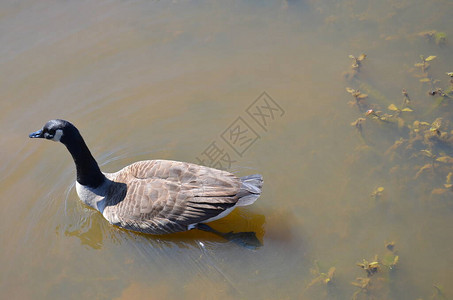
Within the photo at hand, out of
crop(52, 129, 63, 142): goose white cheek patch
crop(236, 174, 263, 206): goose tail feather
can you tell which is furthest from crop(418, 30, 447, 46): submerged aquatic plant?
crop(52, 129, 63, 142): goose white cheek patch

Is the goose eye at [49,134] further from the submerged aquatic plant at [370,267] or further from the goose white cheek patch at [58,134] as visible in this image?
the submerged aquatic plant at [370,267]

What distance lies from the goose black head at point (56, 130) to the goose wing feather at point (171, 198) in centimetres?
110

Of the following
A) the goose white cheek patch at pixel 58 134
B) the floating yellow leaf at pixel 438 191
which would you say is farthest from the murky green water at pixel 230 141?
the goose white cheek patch at pixel 58 134

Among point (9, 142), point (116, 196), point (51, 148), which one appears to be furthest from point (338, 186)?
point (9, 142)

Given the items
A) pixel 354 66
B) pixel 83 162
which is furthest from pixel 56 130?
pixel 354 66

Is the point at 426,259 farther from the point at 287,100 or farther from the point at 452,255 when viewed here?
the point at 287,100

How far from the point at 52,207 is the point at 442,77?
A: 7100 mm

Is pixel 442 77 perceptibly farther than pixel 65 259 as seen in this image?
Yes

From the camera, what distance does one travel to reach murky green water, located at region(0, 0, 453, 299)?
646cm

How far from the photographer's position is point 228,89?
28.0ft

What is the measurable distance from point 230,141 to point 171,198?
1.93 metres

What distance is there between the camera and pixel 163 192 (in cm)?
638

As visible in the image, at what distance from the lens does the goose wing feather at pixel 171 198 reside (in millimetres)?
6301

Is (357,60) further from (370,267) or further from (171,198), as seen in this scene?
(171,198)
